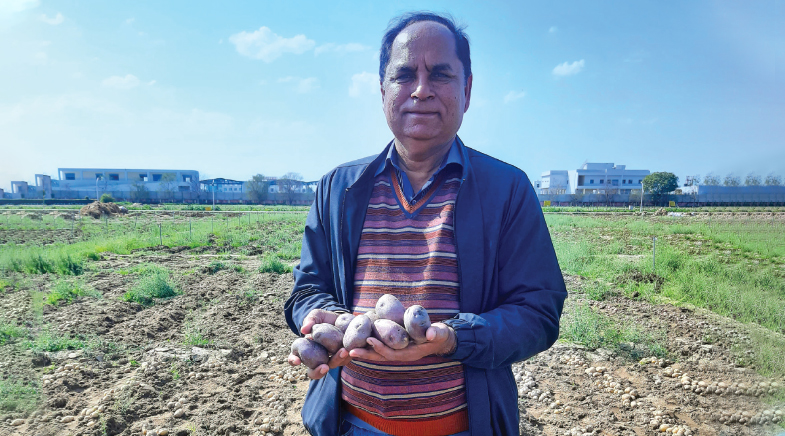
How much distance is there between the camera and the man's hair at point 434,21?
141 centimetres

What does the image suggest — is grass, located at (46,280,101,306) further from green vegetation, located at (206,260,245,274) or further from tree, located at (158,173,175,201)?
tree, located at (158,173,175,201)

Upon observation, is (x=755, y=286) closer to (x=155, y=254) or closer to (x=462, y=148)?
(x=462, y=148)

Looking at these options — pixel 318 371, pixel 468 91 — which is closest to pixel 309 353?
pixel 318 371

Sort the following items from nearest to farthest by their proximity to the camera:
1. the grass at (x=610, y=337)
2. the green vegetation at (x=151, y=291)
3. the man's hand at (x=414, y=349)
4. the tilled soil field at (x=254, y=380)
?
the man's hand at (x=414, y=349), the tilled soil field at (x=254, y=380), the grass at (x=610, y=337), the green vegetation at (x=151, y=291)

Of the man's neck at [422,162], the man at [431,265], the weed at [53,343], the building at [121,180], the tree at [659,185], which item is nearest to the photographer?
the man at [431,265]

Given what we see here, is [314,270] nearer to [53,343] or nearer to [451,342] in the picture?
[451,342]

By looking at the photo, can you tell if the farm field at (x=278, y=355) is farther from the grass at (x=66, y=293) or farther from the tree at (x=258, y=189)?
the tree at (x=258, y=189)

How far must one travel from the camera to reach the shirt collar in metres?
1.38

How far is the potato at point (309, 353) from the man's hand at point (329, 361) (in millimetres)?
15

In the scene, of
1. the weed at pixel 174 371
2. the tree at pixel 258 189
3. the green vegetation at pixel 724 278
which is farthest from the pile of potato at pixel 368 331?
the tree at pixel 258 189

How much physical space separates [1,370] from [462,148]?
4906mm

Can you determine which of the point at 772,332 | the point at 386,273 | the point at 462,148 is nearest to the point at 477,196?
the point at 462,148

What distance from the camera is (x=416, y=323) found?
1124 mm

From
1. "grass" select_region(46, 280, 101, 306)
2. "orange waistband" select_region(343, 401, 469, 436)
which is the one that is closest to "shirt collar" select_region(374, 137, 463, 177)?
"orange waistband" select_region(343, 401, 469, 436)
